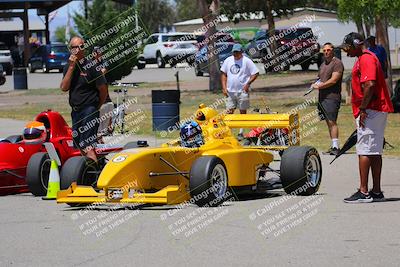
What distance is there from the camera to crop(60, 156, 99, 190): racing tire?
11844 millimetres

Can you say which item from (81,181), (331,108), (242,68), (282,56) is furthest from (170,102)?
(282,56)

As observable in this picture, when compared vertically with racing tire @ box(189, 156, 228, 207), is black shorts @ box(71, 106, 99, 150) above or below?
above

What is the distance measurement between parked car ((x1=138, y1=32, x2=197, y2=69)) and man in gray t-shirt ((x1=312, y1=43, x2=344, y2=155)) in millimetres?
33826

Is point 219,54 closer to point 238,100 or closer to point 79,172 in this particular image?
point 238,100

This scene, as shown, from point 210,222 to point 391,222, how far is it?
1.83 m

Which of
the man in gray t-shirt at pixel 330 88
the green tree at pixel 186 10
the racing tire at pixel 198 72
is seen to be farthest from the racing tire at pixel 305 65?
the green tree at pixel 186 10

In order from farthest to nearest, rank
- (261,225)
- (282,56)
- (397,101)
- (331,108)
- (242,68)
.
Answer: (282,56) < (397,101) < (242,68) < (331,108) < (261,225)

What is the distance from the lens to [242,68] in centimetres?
1833

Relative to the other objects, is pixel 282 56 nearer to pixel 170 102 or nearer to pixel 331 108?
pixel 170 102

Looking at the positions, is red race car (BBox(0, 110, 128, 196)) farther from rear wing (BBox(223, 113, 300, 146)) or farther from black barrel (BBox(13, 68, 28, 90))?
black barrel (BBox(13, 68, 28, 90))

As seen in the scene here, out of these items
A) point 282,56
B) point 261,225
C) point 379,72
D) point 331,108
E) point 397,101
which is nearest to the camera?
point 261,225

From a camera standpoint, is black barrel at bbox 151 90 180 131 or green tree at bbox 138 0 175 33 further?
green tree at bbox 138 0 175 33

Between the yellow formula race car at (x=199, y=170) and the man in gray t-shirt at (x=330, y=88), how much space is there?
13.5ft

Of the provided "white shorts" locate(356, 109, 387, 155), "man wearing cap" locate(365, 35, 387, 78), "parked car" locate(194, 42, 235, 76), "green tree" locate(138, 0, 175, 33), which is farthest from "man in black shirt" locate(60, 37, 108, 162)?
"green tree" locate(138, 0, 175, 33)
